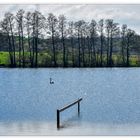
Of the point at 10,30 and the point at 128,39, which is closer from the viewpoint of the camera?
the point at 128,39

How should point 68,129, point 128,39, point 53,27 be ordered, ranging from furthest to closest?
1. point 53,27
2. point 128,39
3. point 68,129

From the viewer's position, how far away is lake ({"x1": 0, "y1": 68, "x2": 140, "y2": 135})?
14.1 m

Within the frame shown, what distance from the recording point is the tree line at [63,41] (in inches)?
633

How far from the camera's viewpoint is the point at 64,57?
16469mm

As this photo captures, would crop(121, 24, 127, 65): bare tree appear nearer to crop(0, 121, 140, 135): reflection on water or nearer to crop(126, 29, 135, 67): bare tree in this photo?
crop(126, 29, 135, 67): bare tree

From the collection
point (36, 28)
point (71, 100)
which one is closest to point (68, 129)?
point (71, 100)

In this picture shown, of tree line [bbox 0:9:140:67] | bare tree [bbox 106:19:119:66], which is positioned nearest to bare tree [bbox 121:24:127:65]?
tree line [bbox 0:9:140:67]

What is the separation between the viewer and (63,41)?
54.2 ft

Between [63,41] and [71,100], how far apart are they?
1371mm

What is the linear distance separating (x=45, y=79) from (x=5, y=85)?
97 cm

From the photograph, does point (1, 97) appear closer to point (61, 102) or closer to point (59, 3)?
point (61, 102)

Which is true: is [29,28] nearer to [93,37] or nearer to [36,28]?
[36,28]

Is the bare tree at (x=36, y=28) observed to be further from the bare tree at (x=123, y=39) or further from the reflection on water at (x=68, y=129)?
the reflection on water at (x=68, y=129)

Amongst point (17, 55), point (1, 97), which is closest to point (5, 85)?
point (1, 97)
